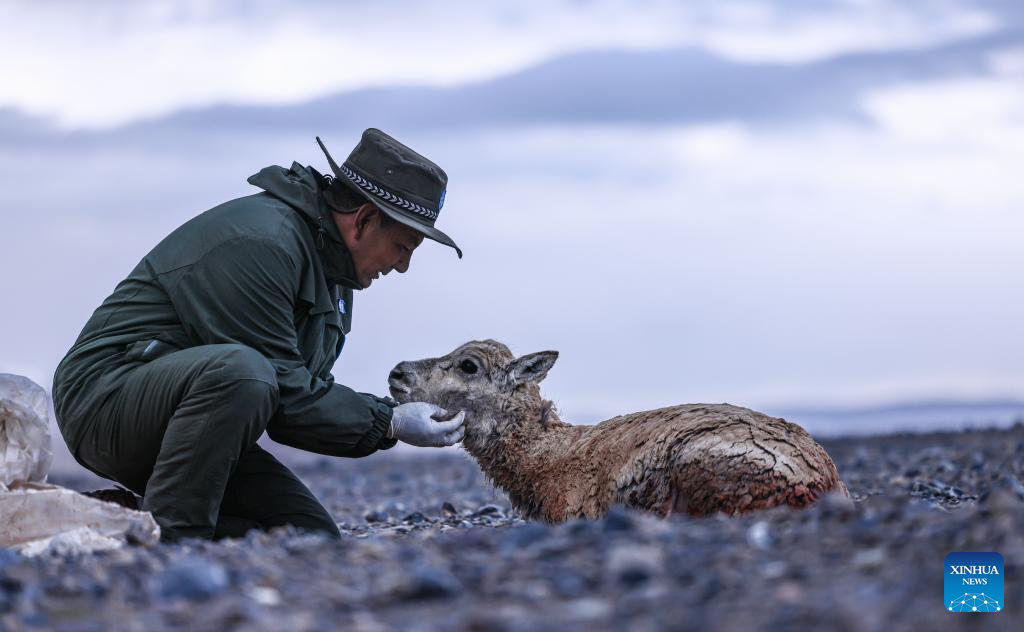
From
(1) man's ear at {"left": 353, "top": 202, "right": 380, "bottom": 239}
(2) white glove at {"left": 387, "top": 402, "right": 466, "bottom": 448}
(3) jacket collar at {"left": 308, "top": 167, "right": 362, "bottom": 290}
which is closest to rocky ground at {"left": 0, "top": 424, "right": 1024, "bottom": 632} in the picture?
(2) white glove at {"left": 387, "top": 402, "right": 466, "bottom": 448}

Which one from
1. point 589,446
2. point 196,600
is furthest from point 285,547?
point 589,446

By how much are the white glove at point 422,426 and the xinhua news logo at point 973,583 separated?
4762 mm

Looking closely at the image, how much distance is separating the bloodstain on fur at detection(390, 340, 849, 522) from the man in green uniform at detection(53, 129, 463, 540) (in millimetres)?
884

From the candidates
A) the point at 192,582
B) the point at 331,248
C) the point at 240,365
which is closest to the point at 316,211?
the point at 331,248

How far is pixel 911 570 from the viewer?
5.03 metres

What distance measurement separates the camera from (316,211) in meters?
8.98

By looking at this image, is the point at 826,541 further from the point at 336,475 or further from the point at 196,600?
the point at 336,475

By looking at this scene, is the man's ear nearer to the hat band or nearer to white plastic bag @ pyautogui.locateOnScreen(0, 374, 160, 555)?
the hat band

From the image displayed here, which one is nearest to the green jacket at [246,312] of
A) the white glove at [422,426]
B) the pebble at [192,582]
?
the white glove at [422,426]

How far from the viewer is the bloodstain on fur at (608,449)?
823 centimetres

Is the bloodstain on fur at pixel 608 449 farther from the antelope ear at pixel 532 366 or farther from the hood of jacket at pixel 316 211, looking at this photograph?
the hood of jacket at pixel 316 211

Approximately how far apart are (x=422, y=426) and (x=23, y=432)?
2744 millimetres

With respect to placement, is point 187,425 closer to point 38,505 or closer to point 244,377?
point 244,377

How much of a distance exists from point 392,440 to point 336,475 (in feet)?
42.0
